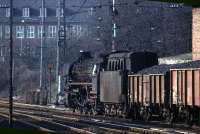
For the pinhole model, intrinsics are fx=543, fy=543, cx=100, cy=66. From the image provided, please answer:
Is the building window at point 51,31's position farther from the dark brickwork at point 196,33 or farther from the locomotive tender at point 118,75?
the locomotive tender at point 118,75

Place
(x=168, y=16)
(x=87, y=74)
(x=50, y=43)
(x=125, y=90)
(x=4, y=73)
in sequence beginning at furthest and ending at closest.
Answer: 1. (x=50, y=43)
2. (x=4, y=73)
3. (x=168, y=16)
4. (x=87, y=74)
5. (x=125, y=90)

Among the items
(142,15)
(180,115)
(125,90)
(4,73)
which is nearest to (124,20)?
(142,15)

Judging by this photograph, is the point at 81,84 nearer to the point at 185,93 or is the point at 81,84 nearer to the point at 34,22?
the point at 185,93

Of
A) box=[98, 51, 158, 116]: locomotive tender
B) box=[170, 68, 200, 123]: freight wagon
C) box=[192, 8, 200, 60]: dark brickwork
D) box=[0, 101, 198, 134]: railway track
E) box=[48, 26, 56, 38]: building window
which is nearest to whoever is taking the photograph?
box=[0, 101, 198, 134]: railway track

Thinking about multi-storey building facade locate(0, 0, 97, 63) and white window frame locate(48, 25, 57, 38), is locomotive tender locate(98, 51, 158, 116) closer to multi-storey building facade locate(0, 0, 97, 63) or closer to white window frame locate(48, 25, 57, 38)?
multi-storey building facade locate(0, 0, 97, 63)

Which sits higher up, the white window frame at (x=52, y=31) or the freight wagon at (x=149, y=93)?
the white window frame at (x=52, y=31)

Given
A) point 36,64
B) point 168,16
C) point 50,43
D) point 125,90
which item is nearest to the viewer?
point 125,90

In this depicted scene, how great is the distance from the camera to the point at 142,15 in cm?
5919

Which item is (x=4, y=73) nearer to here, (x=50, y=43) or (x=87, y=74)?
(x=50, y=43)

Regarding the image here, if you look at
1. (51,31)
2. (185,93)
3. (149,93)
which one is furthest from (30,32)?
(185,93)

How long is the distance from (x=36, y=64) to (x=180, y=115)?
207 ft

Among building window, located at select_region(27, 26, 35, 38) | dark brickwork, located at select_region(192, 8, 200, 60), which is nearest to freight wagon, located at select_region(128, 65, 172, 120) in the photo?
dark brickwork, located at select_region(192, 8, 200, 60)

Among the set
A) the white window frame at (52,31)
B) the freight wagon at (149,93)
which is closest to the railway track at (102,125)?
the freight wagon at (149,93)

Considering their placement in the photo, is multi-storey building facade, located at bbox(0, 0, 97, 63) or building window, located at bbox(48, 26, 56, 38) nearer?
multi-storey building facade, located at bbox(0, 0, 97, 63)
